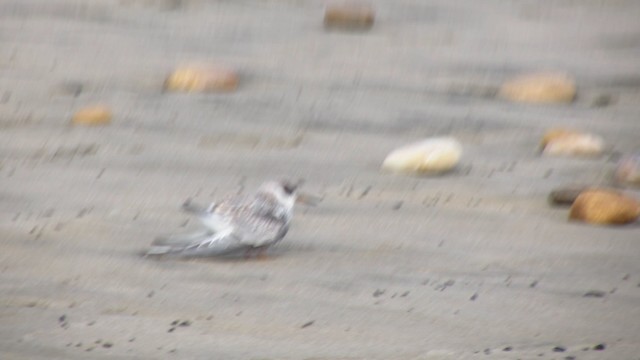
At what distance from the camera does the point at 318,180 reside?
7.08 m

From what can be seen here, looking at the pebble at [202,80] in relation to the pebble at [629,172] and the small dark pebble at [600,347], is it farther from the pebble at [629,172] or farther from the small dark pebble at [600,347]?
the small dark pebble at [600,347]

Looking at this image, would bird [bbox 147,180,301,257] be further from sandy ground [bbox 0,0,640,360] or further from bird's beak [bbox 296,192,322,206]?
bird's beak [bbox 296,192,322,206]

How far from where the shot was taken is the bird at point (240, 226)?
596 cm

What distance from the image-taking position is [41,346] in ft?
16.1

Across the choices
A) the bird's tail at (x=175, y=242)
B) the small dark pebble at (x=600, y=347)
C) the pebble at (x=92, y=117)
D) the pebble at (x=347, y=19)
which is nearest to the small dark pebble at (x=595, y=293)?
the small dark pebble at (x=600, y=347)

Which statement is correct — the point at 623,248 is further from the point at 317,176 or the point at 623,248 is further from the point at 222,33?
the point at 222,33

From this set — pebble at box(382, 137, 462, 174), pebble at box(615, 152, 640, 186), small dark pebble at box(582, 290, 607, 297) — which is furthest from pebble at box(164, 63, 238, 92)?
small dark pebble at box(582, 290, 607, 297)

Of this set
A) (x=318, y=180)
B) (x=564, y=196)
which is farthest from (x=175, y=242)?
(x=564, y=196)

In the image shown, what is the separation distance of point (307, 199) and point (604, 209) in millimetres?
1102

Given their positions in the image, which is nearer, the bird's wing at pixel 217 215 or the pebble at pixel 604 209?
→ the bird's wing at pixel 217 215

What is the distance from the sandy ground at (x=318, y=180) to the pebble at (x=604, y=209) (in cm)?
9

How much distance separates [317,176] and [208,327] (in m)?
2.09

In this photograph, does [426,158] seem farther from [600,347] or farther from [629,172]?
[600,347]

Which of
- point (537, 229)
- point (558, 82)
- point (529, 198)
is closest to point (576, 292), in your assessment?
point (537, 229)
